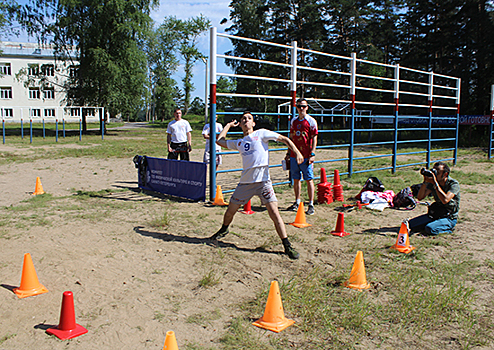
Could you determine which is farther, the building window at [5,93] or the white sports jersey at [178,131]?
the building window at [5,93]

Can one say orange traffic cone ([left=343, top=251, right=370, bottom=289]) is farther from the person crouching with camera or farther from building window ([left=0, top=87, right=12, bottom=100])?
building window ([left=0, top=87, right=12, bottom=100])

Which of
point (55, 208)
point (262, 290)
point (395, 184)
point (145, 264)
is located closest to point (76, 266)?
point (145, 264)

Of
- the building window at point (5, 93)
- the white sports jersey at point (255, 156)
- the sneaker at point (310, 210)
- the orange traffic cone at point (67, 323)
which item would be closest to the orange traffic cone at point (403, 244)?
the white sports jersey at point (255, 156)

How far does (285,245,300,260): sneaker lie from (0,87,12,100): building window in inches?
2763

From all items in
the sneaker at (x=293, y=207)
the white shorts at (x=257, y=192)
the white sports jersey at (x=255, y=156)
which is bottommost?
the sneaker at (x=293, y=207)

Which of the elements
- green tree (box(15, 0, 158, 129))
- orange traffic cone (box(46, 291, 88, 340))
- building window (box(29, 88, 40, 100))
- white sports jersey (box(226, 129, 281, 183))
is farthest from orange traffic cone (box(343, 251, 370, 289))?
building window (box(29, 88, 40, 100))

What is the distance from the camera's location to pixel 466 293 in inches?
158

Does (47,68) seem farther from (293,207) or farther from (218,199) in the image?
(293,207)

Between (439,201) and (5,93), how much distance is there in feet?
233

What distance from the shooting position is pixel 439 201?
20.2ft

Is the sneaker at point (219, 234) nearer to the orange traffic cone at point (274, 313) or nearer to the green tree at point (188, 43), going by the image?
the orange traffic cone at point (274, 313)

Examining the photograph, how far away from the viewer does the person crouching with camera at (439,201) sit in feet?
19.4

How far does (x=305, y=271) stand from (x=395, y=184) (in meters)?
6.08

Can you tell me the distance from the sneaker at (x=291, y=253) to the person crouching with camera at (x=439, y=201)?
2153 mm
